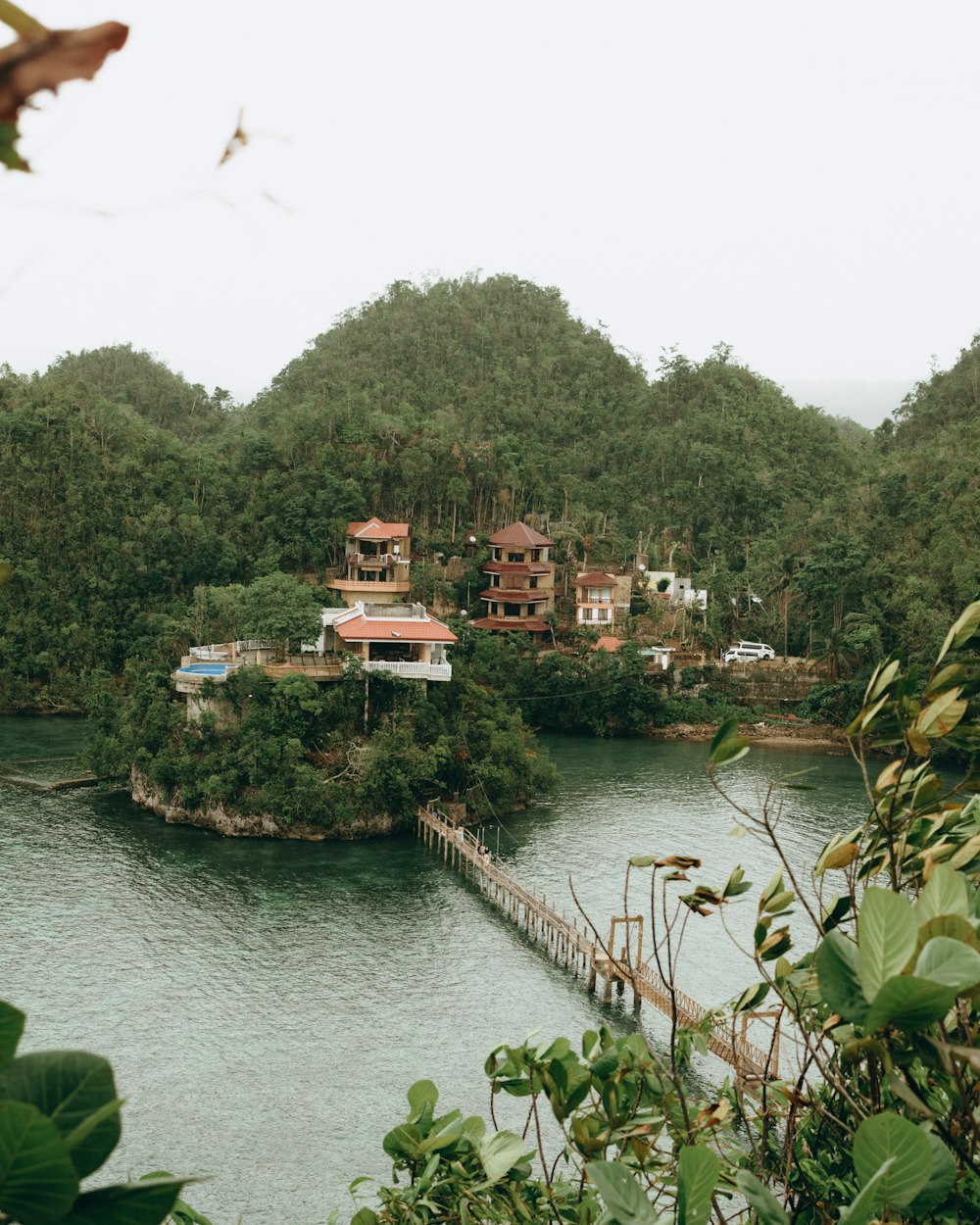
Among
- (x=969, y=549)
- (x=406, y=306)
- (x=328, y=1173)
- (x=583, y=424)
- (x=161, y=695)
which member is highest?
(x=406, y=306)

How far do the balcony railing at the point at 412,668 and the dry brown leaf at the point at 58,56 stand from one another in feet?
49.4

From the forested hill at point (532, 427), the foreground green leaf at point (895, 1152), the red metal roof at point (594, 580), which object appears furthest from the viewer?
the forested hill at point (532, 427)

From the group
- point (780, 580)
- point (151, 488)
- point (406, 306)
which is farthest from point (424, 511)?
point (406, 306)

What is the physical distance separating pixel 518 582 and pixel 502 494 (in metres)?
3.70

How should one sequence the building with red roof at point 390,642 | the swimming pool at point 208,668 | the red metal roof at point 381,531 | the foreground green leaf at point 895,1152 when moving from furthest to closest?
the red metal roof at point 381,531
the building with red roof at point 390,642
the swimming pool at point 208,668
the foreground green leaf at point 895,1152

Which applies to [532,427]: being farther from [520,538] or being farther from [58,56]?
[58,56]

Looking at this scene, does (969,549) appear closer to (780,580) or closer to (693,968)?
(780,580)

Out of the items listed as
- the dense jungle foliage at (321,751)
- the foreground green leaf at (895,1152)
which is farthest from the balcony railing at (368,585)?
the foreground green leaf at (895,1152)

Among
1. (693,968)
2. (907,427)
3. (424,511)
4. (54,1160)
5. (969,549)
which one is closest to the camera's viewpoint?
(54,1160)

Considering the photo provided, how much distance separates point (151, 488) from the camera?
1006 inches

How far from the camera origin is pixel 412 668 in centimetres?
1588

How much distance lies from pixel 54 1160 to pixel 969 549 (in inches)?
945

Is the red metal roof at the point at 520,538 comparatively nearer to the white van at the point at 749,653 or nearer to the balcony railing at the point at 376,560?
the balcony railing at the point at 376,560

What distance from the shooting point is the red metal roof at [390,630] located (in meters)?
16.0
